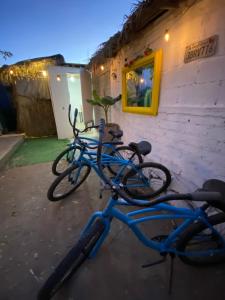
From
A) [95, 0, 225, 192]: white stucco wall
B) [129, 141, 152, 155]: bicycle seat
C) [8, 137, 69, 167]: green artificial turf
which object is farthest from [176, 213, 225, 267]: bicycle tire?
[8, 137, 69, 167]: green artificial turf

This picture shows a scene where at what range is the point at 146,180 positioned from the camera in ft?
7.59

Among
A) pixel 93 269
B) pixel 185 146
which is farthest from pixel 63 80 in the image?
pixel 93 269

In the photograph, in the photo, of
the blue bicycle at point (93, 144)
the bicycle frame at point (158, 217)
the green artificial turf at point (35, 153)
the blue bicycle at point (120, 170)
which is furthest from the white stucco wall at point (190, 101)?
the green artificial turf at point (35, 153)

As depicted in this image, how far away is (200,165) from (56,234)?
1.68 metres

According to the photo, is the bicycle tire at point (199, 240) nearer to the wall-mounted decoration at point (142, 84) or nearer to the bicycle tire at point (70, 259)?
the bicycle tire at point (70, 259)

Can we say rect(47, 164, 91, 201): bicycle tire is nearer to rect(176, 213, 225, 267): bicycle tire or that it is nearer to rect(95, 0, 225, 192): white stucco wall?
rect(95, 0, 225, 192): white stucco wall

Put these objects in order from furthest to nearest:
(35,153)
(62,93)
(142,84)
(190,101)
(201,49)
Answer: (62,93), (35,153), (142,84), (190,101), (201,49)

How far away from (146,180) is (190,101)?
1244 millimetres

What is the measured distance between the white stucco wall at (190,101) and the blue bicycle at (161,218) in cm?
45

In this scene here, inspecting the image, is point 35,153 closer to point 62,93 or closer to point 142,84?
point 62,93

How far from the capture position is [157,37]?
6.46 ft

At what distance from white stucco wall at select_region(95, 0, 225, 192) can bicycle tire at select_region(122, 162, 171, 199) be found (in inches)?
5.3

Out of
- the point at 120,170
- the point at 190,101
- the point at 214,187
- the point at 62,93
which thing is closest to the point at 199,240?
the point at 214,187

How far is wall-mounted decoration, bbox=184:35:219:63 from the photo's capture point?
1303 millimetres
